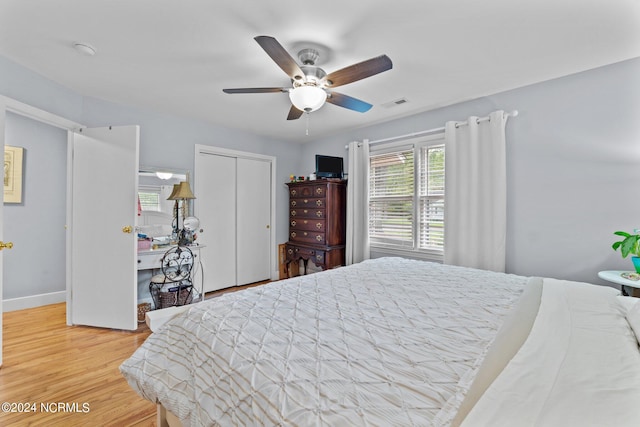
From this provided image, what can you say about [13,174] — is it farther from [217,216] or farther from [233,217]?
[233,217]

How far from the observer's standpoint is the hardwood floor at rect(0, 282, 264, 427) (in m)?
1.57

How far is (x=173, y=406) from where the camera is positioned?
1002 mm

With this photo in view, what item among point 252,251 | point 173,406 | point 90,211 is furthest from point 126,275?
point 173,406

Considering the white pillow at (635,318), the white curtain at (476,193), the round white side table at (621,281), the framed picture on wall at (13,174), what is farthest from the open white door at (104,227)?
the round white side table at (621,281)

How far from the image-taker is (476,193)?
2748 mm

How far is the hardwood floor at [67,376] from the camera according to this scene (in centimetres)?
157

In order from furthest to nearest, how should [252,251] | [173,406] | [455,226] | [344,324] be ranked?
[252,251] → [455,226] → [344,324] → [173,406]

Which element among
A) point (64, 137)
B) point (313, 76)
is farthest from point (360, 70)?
point (64, 137)

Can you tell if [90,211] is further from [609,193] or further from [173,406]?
[609,193]

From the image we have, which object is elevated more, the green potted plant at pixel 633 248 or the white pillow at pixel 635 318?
the green potted plant at pixel 633 248

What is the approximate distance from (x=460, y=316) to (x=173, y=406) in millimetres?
1229

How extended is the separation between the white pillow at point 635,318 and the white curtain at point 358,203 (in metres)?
2.59

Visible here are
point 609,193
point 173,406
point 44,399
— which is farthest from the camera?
point 609,193

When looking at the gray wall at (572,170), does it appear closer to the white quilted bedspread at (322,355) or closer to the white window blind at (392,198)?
the white window blind at (392,198)
